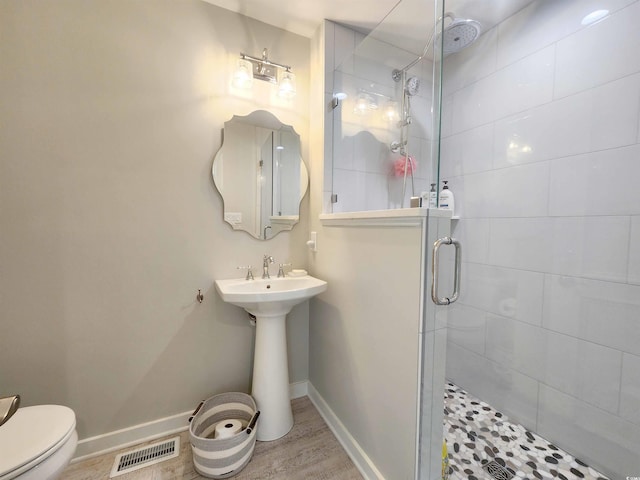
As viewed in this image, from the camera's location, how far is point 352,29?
1782mm

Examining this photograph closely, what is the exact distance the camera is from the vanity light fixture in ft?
5.34

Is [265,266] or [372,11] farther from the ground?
[372,11]

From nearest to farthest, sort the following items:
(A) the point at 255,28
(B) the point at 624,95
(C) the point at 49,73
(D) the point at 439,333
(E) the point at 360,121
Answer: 1. (D) the point at 439,333
2. (B) the point at 624,95
3. (C) the point at 49,73
4. (A) the point at 255,28
5. (E) the point at 360,121

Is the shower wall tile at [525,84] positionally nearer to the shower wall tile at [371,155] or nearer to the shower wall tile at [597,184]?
the shower wall tile at [597,184]

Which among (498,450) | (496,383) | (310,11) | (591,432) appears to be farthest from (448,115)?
(498,450)

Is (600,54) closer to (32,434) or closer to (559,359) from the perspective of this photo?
(559,359)

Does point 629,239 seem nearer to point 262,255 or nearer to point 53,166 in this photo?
point 262,255

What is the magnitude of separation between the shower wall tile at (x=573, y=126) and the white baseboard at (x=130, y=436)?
8.28 ft

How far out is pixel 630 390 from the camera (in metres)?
1.16

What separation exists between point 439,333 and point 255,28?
6.69ft

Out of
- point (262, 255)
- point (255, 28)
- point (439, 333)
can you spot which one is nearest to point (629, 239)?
point (439, 333)

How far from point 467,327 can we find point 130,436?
217cm

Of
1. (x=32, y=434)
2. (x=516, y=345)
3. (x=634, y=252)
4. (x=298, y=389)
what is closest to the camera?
(x=32, y=434)

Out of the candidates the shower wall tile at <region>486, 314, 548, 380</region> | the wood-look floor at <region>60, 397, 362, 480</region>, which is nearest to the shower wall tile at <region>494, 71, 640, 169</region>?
the shower wall tile at <region>486, 314, 548, 380</region>
